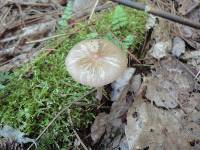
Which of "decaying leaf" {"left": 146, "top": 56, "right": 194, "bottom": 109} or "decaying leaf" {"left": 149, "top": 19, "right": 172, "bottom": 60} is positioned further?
"decaying leaf" {"left": 149, "top": 19, "right": 172, "bottom": 60}

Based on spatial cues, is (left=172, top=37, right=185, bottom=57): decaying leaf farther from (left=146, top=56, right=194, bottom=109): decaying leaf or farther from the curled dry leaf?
the curled dry leaf

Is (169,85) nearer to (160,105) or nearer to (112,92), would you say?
(160,105)

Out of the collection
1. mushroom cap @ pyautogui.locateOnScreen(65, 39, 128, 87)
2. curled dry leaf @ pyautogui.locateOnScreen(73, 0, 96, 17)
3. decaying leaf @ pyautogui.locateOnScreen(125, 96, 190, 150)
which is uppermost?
mushroom cap @ pyautogui.locateOnScreen(65, 39, 128, 87)

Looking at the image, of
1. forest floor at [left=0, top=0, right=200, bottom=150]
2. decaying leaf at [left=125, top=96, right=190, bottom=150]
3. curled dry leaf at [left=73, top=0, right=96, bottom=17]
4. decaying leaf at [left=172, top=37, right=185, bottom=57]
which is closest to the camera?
decaying leaf at [left=125, top=96, right=190, bottom=150]

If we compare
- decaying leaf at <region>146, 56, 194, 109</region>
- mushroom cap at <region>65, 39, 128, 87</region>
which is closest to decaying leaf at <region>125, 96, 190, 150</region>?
decaying leaf at <region>146, 56, 194, 109</region>

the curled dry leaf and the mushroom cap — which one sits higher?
the mushroom cap

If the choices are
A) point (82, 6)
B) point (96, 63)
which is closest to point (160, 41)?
point (96, 63)

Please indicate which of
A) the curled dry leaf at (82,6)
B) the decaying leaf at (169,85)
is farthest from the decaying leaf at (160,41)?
the curled dry leaf at (82,6)

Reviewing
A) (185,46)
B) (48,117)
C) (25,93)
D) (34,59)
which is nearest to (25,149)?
(48,117)
